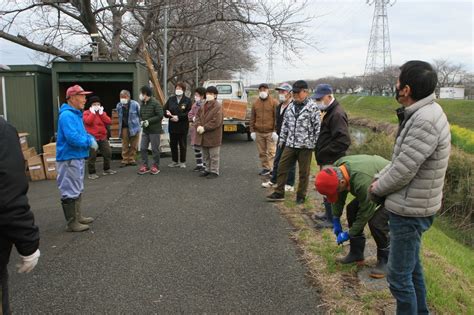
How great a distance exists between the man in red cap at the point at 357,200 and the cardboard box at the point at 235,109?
9.98 meters

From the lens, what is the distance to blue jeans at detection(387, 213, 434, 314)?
279 centimetres

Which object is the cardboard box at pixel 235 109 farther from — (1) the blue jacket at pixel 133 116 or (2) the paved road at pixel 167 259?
(2) the paved road at pixel 167 259

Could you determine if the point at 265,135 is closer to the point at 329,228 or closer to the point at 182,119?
the point at 182,119

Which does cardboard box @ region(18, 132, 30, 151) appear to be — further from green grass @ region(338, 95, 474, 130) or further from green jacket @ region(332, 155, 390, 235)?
green grass @ region(338, 95, 474, 130)

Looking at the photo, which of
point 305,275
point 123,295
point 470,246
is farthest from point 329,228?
point 470,246

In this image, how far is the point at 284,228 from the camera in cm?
539

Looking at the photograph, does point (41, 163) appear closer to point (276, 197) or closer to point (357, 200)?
point (276, 197)

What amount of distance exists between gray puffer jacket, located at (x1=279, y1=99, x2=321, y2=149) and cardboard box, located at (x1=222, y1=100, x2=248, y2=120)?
752 cm

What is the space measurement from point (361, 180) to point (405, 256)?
2.98 ft

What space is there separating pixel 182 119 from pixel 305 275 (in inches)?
230

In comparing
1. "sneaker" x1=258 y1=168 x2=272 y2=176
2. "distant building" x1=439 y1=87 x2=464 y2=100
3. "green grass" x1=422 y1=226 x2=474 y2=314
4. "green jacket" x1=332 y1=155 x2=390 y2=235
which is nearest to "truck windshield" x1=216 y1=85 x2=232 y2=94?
→ "sneaker" x1=258 y1=168 x2=272 y2=176

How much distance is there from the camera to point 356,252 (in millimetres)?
4117

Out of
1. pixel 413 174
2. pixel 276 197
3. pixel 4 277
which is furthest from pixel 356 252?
pixel 4 277

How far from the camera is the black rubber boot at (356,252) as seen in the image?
4.09m
